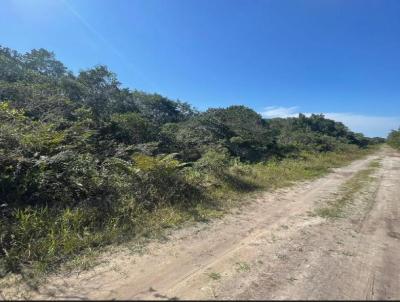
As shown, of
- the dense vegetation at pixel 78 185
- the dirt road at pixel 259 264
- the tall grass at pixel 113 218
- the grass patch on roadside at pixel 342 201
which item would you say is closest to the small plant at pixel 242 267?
the dirt road at pixel 259 264

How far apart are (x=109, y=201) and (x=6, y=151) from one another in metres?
2.32

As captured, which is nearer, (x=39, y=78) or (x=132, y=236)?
(x=132, y=236)

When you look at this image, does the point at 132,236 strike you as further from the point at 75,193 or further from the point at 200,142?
the point at 200,142

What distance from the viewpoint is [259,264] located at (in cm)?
422

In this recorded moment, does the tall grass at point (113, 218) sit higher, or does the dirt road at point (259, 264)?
the tall grass at point (113, 218)

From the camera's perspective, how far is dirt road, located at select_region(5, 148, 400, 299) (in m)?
3.48

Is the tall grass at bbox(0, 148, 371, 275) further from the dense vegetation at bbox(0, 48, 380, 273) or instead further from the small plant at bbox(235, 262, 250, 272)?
the small plant at bbox(235, 262, 250, 272)

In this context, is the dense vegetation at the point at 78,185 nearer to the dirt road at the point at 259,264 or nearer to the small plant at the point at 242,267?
the dirt road at the point at 259,264

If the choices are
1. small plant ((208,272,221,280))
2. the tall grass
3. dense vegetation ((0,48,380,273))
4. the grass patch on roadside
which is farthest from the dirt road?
dense vegetation ((0,48,380,273))

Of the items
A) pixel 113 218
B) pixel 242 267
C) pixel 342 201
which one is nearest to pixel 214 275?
pixel 242 267

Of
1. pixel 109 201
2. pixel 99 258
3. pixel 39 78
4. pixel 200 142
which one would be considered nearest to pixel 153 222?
pixel 109 201

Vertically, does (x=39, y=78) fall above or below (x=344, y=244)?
above

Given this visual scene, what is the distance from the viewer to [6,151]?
20.2 ft

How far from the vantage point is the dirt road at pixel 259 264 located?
348 cm
